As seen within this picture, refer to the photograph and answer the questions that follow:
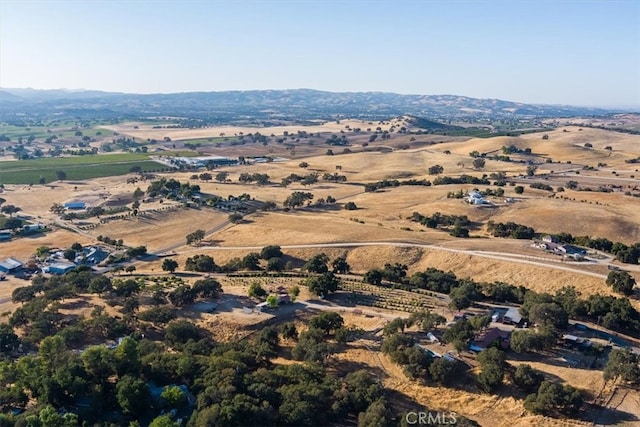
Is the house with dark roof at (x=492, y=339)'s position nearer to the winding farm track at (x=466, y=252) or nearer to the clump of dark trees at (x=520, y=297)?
the clump of dark trees at (x=520, y=297)

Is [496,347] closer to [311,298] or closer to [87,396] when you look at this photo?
[311,298]

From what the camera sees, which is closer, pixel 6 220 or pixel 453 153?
pixel 6 220

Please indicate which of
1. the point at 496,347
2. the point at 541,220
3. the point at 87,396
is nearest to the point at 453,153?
the point at 541,220

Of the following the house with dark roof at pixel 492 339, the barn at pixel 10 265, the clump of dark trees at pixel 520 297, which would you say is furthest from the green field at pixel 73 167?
the house with dark roof at pixel 492 339

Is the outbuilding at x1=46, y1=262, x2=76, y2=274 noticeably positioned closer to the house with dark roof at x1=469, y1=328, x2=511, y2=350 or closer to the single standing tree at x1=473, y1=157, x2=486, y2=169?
the house with dark roof at x1=469, y1=328, x2=511, y2=350

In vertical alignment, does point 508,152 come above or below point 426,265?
above

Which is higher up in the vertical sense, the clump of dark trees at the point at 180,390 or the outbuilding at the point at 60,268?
the clump of dark trees at the point at 180,390

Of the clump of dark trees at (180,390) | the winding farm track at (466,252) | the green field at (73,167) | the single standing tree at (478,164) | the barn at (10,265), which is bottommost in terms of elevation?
the barn at (10,265)

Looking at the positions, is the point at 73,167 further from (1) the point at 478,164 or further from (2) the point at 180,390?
(2) the point at 180,390
